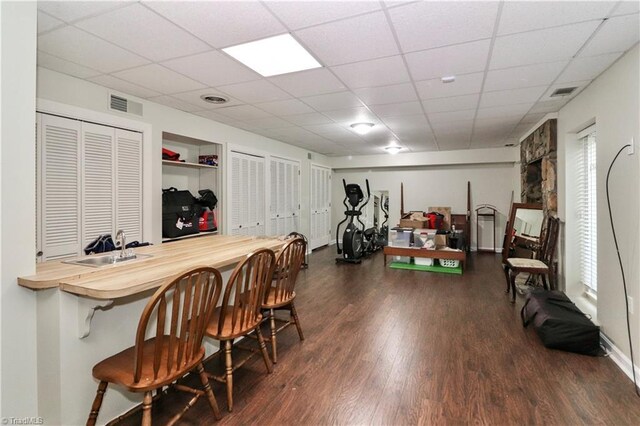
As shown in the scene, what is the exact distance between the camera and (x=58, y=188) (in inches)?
113

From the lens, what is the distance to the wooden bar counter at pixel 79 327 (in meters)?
1.54

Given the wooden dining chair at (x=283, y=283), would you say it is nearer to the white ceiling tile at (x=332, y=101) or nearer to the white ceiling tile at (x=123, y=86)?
the white ceiling tile at (x=332, y=101)

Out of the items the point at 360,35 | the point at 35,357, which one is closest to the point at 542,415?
the point at 360,35

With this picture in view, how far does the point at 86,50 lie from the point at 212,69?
91 centimetres

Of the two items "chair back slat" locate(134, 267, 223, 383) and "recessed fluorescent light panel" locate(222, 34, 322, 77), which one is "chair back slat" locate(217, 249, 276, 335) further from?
"recessed fluorescent light panel" locate(222, 34, 322, 77)

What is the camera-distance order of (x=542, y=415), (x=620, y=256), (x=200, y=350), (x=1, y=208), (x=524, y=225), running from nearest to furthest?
(x=1, y=208)
(x=200, y=350)
(x=542, y=415)
(x=620, y=256)
(x=524, y=225)

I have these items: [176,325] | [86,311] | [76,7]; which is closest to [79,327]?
[86,311]

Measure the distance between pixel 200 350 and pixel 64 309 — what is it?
0.69 m

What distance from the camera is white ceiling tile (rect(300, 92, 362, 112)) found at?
3.51 meters

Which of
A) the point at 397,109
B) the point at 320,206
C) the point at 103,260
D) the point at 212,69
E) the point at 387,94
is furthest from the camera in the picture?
the point at 320,206

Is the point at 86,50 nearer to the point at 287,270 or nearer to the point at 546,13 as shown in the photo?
the point at 287,270

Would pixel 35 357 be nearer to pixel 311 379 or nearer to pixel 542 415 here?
pixel 311 379

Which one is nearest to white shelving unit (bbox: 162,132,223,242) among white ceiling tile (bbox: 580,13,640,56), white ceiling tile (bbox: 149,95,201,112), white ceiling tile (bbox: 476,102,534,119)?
white ceiling tile (bbox: 149,95,201,112)

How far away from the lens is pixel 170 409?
1983mm
